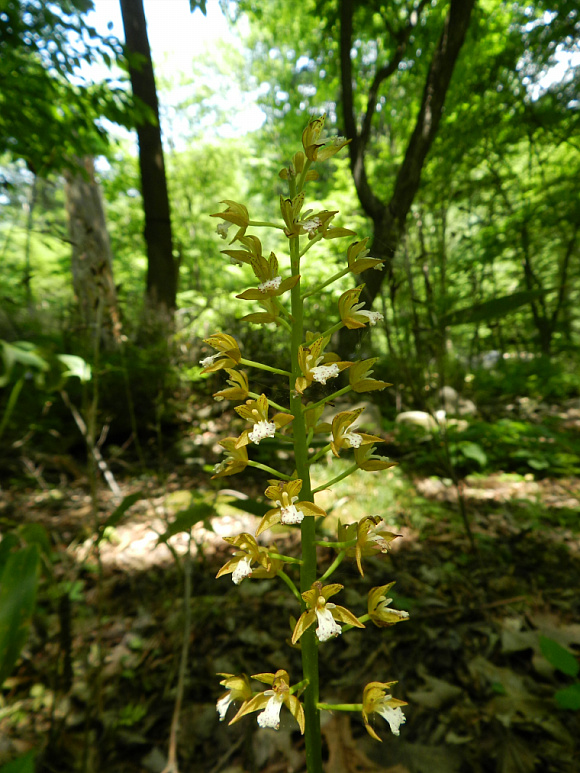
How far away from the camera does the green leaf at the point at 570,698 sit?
1.58 metres

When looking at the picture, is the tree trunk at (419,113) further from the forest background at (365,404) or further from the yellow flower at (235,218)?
the yellow flower at (235,218)

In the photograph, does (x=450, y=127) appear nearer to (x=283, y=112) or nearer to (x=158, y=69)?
(x=283, y=112)

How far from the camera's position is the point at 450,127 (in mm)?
5316

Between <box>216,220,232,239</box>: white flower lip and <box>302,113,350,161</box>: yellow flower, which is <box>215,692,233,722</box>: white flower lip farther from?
<box>302,113,350,161</box>: yellow flower

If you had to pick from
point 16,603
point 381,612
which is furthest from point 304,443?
point 16,603

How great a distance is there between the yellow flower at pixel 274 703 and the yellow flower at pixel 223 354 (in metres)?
0.65

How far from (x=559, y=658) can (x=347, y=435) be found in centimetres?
165

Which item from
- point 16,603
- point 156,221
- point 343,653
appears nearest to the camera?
point 16,603

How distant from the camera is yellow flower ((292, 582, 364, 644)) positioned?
2.58 ft

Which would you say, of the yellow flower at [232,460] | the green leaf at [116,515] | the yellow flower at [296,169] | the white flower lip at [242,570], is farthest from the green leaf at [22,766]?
the yellow flower at [296,169]

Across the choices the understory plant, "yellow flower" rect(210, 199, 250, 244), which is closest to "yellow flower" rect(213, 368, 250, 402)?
the understory plant

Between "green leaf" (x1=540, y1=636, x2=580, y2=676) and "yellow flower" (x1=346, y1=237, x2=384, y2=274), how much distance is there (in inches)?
71.8

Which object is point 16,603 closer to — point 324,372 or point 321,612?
point 321,612

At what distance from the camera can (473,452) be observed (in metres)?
4.05
